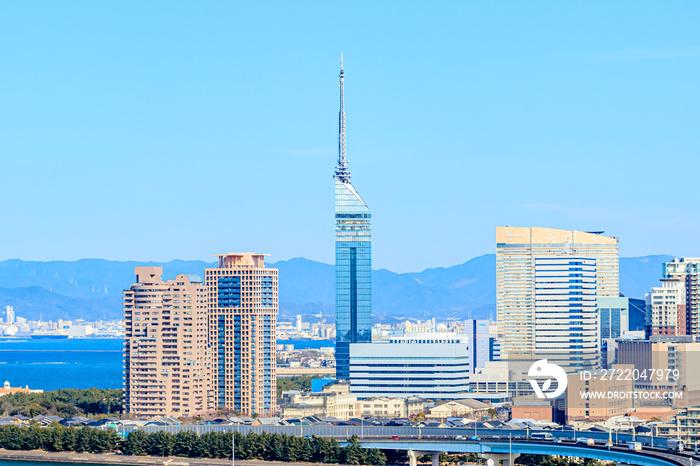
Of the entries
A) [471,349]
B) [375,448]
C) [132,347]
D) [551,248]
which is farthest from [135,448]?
[471,349]

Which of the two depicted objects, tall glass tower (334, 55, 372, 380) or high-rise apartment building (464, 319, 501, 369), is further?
high-rise apartment building (464, 319, 501, 369)

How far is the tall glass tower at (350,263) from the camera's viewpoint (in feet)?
310

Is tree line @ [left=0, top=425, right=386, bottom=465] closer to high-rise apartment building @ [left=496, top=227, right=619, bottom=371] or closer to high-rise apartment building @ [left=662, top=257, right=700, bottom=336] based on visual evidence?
high-rise apartment building @ [left=496, top=227, right=619, bottom=371]

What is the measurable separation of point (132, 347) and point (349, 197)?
112 ft

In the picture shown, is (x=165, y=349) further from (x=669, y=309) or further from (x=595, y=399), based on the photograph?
(x=669, y=309)

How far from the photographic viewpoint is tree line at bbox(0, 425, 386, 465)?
47344 mm

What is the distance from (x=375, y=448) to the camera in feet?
155

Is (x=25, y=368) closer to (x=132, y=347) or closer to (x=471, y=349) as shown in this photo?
(x=471, y=349)

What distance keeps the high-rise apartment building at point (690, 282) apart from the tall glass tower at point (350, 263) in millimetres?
21681

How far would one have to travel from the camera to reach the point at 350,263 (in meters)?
94.8

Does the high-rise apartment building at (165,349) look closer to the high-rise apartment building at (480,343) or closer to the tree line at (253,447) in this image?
the tree line at (253,447)

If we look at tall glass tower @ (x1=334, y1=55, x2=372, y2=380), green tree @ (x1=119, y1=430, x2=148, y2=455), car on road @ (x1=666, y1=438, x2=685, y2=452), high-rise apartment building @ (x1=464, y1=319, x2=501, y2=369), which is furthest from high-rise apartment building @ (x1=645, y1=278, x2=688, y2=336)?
green tree @ (x1=119, y1=430, x2=148, y2=455)

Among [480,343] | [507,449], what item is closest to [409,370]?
[507,449]

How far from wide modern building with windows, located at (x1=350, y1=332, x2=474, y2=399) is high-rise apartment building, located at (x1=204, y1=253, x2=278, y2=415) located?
8844mm
